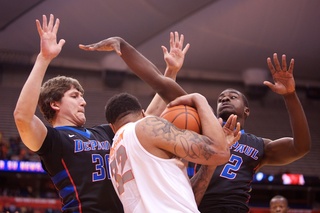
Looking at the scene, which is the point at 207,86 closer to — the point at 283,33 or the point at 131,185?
the point at 283,33

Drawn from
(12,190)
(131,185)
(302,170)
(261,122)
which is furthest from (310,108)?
(131,185)

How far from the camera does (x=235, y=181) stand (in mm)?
5172

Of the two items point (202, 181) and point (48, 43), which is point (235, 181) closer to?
point (202, 181)

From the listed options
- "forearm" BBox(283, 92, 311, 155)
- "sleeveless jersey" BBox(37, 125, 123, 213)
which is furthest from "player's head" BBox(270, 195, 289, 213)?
"sleeveless jersey" BBox(37, 125, 123, 213)

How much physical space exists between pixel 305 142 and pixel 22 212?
11919 millimetres

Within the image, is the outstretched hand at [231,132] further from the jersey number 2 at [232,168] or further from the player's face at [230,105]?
the player's face at [230,105]

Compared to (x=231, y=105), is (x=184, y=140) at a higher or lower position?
lower

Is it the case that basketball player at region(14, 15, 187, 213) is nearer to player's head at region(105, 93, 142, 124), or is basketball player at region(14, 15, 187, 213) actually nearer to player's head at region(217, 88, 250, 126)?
player's head at region(105, 93, 142, 124)

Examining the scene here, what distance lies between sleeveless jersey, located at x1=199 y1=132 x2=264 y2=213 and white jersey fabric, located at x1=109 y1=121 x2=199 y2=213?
1326 mm

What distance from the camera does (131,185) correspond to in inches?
147

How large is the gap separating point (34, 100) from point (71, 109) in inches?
27.2

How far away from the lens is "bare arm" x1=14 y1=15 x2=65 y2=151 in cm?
411

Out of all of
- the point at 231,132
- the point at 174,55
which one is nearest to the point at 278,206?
the point at 174,55

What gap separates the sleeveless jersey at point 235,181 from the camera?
16.5 feet
